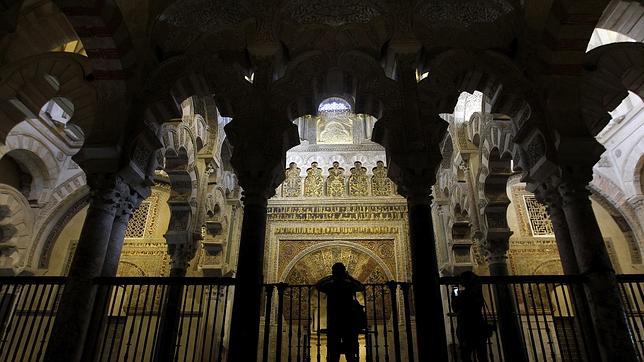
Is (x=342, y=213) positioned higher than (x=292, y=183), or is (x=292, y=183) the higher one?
(x=292, y=183)

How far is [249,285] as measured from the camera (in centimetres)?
476

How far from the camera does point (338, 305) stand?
4102 millimetres

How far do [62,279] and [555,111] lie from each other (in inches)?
253

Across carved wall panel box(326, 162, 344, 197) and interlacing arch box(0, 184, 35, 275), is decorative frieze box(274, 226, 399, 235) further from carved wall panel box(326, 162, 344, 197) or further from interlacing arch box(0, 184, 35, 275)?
interlacing arch box(0, 184, 35, 275)

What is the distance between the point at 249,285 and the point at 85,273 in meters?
1.88

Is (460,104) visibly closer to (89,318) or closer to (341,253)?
(341,253)

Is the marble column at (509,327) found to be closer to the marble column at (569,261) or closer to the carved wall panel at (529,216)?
the marble column at (569,261)

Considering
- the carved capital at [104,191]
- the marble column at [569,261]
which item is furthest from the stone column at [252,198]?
the marble column at [569,261]

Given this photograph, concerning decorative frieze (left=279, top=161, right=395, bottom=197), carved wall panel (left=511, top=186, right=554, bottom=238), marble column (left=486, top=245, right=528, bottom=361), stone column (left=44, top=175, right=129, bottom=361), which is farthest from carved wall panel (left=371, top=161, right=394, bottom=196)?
stone column (left=44, top=175, right=129, bottom=361)

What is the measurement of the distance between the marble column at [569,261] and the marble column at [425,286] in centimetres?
153

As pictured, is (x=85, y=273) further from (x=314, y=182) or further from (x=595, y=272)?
(x=314, y=182)

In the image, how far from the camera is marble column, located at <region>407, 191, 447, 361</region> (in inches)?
174

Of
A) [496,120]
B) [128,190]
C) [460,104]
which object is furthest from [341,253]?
[128,190]

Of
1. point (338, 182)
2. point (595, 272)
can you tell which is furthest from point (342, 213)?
point (595, 272)
